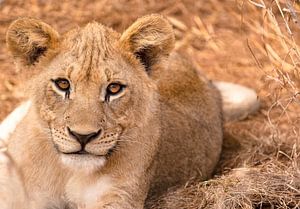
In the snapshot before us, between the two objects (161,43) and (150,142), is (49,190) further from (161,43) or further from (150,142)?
(161,43)

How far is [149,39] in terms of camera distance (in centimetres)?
450

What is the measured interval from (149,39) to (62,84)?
0.49 meters

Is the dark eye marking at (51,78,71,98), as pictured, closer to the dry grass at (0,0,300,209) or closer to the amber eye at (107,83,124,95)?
the amber eye at (107,83,124,95)

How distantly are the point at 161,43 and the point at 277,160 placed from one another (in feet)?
4.24

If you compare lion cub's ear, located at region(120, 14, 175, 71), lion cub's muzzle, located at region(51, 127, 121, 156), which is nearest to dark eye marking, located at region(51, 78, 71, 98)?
lion cub's muzzle, located at region(51, 127, 121, 156)

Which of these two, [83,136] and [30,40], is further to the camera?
[30,40]

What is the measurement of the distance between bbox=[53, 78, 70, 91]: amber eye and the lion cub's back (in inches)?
35.7

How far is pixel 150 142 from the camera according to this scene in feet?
15.4

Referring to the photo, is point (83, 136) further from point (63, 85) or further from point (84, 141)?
point (63, 85)

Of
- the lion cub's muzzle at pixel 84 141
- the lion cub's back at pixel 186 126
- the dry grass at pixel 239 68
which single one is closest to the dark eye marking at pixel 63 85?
the lion cub's muzzle at pixel 84 141

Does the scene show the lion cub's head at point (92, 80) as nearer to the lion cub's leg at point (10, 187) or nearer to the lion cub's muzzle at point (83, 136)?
the lion cub's muzzle at point (83, 136)

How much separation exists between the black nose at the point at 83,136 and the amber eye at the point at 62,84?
22cm

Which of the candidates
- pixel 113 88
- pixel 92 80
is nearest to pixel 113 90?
pixel 113 88

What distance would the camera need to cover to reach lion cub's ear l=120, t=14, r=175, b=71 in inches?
176
